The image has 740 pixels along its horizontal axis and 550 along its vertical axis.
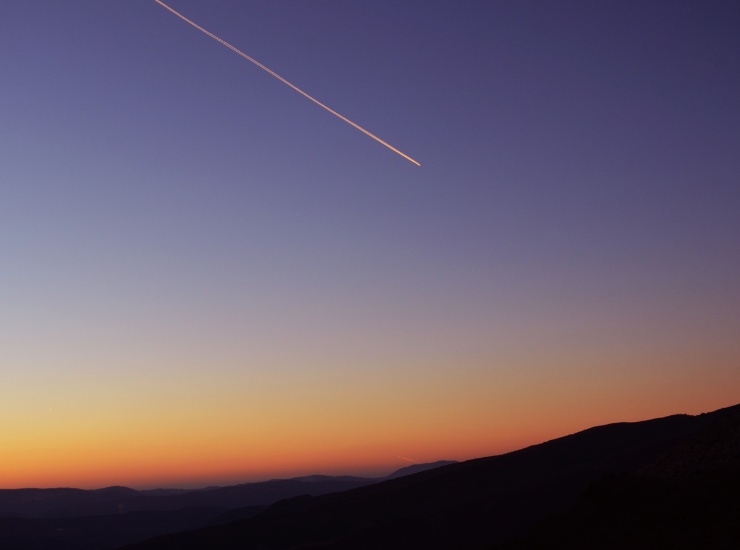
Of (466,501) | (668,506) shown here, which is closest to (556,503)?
(466,501)

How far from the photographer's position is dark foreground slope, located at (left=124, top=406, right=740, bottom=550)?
187 ft

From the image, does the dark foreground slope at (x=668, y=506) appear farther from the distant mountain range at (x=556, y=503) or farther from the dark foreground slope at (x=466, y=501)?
the dark foreground slope at (x=466, y=501)

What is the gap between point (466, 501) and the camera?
222ft

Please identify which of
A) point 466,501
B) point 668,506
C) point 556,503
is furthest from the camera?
point 466,501

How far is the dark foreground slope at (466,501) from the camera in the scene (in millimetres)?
56969

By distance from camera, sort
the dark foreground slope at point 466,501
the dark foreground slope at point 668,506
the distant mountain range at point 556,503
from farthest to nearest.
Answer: the dark foreground slope at point 466,501, the distant mountain range at point 556,503, the dark foreground slope at point 668,506

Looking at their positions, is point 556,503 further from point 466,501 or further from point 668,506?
point 668,506

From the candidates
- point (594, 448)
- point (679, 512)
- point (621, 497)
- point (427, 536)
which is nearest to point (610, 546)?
point (679, 512)

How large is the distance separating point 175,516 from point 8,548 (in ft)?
176

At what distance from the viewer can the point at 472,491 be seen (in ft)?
241

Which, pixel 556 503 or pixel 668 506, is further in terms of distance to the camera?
pixel 556 503

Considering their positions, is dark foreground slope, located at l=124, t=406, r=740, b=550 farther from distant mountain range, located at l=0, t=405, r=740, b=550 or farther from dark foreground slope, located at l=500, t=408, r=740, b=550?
dark foreground slope, located at l=500, t=408, r=740, b=550

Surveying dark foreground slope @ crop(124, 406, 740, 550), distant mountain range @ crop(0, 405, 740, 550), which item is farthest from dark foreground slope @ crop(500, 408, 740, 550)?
dark foreground slope @ crop(124, 406, 740, 550)

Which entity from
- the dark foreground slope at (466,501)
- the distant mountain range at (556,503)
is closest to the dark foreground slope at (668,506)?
the distant mountain range at (556,503)
